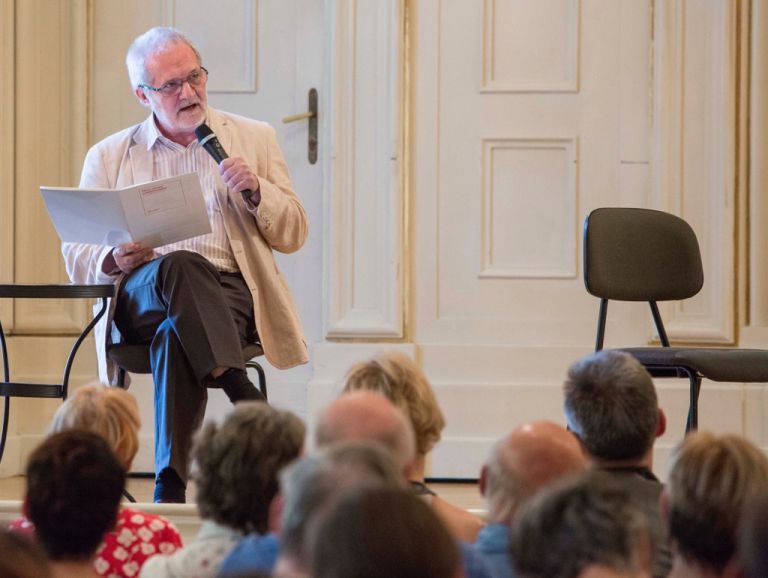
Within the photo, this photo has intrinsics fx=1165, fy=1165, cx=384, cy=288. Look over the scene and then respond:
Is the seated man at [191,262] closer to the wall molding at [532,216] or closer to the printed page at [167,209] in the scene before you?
the printed page at [167,209]

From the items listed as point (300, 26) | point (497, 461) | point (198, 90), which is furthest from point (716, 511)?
point (300, 26)

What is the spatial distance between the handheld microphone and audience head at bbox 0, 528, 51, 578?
82.1 inches

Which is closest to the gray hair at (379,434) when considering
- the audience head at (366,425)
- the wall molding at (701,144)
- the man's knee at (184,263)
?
the audience head at (366,425)

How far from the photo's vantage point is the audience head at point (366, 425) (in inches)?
55.4

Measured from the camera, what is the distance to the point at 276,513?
4.15 feet

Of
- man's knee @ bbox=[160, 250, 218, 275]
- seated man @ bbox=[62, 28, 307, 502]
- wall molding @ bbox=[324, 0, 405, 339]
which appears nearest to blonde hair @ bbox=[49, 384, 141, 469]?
seated man @ bbox=[62, 28, 307, 502]

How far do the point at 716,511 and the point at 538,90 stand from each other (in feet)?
9.32

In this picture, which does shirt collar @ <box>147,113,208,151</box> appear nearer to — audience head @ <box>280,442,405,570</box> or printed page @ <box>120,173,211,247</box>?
printed page @ <box>120,173,211,247</box>

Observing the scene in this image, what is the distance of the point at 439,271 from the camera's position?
401 cm

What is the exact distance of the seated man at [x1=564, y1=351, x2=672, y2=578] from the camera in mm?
1817

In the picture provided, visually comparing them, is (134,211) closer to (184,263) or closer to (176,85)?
(184,263)

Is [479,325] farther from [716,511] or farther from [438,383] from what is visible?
[716,511]

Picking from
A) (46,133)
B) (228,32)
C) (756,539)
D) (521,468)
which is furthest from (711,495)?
(46,133)

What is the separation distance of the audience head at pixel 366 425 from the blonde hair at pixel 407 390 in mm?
357
